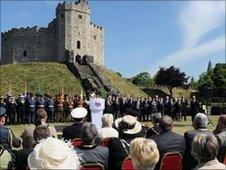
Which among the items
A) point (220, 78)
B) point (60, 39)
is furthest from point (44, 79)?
point (220, 78)

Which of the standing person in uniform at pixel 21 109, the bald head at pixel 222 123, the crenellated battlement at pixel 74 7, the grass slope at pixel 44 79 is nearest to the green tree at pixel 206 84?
the grass slope at pixel 44 79

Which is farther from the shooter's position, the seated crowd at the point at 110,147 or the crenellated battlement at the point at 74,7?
the crenellated battlement at the point at 74,7

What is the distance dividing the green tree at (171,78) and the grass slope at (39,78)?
2025 centimetres

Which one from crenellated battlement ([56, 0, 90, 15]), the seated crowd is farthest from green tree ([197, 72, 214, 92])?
the seated crowd

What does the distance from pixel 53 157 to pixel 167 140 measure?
3.91 meters

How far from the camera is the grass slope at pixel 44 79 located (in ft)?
193

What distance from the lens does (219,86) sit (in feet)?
298

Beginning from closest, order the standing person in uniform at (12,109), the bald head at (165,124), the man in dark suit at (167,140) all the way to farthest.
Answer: the man in dark suit at (167,140)
the bald head at (165,124)
the standing person in uniform at (12,109)

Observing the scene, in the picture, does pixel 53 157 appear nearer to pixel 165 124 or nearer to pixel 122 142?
pixel 122 142

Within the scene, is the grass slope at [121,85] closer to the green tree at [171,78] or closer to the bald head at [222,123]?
the green tree at [171,78]

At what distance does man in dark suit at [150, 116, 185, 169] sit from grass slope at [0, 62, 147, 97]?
161 ft

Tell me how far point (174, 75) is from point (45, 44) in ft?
70.5

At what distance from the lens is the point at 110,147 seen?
7.79m

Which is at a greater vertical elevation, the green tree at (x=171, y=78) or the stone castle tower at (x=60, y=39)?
the stone castle tower at (x=60, y=39)
